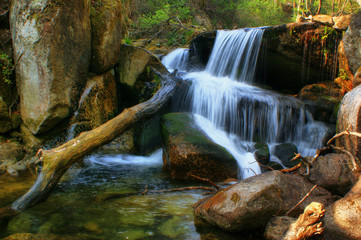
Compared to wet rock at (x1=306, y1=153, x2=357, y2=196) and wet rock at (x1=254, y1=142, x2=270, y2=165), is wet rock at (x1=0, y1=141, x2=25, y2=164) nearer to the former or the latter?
wet rock at (x1=254, y1=142, x2=270, y2=165)

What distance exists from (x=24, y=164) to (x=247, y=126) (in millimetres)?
5299

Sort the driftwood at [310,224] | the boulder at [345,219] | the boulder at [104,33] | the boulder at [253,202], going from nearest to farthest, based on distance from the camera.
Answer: the driftwood at [310,224], the boulder at [345,219], the boulder at [253,202], the boulder at [104,33]

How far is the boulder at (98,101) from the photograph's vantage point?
20.3 ft

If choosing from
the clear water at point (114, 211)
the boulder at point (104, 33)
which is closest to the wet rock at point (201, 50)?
the boulder at point (104, 33)

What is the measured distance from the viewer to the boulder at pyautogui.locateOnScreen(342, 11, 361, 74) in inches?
266

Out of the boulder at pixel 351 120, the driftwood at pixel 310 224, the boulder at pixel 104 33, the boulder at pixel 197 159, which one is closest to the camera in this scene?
the driftwood at pixel 310 224

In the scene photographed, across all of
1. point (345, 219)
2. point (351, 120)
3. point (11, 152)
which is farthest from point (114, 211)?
point (351, 120)

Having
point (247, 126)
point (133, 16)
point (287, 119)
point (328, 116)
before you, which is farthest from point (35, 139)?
point (133, 16)

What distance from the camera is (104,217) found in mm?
3400

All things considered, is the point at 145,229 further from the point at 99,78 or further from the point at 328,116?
the point at 328,116

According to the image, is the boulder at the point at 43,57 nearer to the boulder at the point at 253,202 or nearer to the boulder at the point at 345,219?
the boulder at the point at 253,202

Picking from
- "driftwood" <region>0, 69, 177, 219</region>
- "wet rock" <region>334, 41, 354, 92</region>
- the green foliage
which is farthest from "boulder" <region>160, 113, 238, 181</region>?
"wet rock" <region>334, 41, 354, 92</region>

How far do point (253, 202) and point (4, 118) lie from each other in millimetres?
5074

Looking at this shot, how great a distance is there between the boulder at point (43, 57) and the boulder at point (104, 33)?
90 cm
